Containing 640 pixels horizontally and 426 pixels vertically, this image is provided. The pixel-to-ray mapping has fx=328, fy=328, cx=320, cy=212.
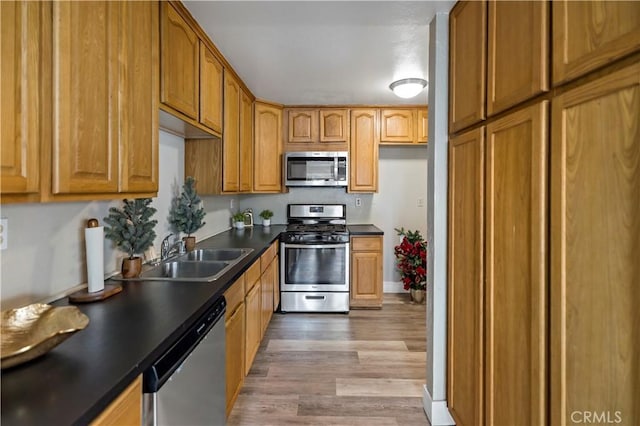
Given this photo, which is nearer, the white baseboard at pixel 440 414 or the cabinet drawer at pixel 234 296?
the cabinet drawer at pixel 234 296

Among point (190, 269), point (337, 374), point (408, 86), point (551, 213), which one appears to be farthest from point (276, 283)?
point (551, 213)

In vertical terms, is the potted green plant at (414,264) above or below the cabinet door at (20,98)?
below

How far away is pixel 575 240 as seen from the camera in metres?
0.94

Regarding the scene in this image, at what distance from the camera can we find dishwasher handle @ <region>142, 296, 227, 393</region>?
0.95 metres

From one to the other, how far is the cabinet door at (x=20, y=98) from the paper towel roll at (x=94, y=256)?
510 mm

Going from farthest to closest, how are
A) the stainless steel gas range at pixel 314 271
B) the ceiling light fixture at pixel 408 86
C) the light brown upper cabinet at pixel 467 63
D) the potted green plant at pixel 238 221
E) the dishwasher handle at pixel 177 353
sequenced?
the potted green plant at pixel 238 221 < the stainless steel gas range at pixel 314 271 < the ceiling light fixture at pixel 408 86 < the light brown upper cabinet at pixel 467 63 < the dishwasher handle at pixel 177 353

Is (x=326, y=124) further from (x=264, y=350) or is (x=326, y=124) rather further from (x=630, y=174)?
(x=630, y=174)

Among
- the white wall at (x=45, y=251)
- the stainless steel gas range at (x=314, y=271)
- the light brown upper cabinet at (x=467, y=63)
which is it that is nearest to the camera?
the white wall at (x=45, y=251)

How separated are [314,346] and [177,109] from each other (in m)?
2.19

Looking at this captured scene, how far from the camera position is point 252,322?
2.37 meters

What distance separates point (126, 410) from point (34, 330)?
396 millimetres

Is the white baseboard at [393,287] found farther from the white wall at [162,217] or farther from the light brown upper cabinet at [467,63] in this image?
the light brown upper cabinet at [467,63]

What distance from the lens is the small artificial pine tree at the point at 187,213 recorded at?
2375 millimetres

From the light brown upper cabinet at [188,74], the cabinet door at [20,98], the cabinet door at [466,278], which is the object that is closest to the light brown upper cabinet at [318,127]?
the light brown upper cabinet at [188,74]
